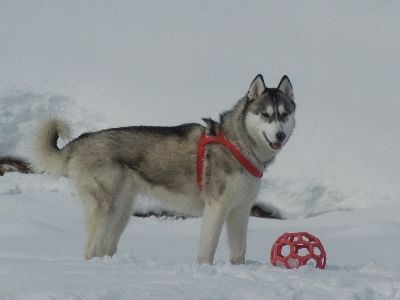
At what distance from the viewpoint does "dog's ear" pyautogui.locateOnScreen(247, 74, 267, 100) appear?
5586mm

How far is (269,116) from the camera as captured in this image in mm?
5410

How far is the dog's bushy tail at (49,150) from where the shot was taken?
582 cm

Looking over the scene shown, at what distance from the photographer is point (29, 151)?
591 cm

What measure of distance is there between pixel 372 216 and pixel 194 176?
394 centimetres

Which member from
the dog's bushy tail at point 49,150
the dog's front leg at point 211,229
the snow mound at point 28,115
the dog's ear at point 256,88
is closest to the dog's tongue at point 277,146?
the dog's ear at point 256,88

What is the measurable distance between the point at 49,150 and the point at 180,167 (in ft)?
3.76

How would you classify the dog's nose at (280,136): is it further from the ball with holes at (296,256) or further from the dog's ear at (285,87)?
the ball with holes at (296,256)

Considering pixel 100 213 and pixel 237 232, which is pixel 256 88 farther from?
pixel 100 213

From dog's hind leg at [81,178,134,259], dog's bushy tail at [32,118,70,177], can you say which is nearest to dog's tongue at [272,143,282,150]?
dog's hind leg at [81,178,134,259]

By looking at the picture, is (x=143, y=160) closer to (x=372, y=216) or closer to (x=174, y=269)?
(x=174, y=269)

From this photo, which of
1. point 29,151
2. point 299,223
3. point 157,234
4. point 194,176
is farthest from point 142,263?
point 299,223

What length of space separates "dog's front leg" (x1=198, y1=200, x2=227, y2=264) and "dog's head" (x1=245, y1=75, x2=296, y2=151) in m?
0.65

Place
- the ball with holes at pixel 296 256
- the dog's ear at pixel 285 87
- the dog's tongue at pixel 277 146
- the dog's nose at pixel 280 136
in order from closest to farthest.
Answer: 1. the ball with holes at pixel 296 256
2. the dog's nose at pixel 280 136
3. the dog's tongue at pixel 277 146
4. the dog's ear at pixel 285 87

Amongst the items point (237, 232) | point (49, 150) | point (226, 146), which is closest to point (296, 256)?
point (237, 232)
